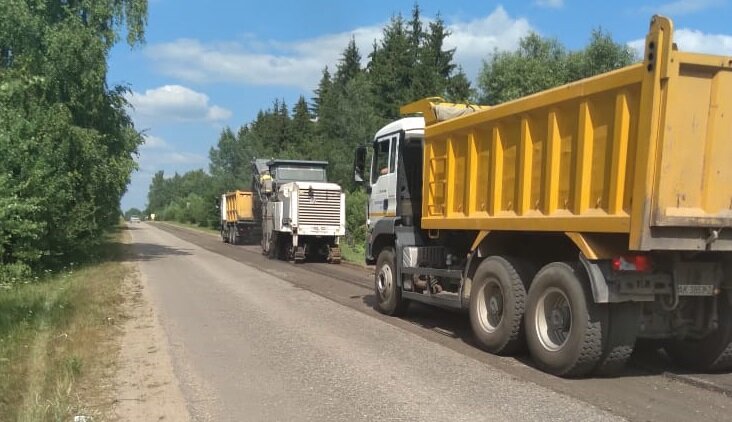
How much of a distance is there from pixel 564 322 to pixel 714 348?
64.5 inches

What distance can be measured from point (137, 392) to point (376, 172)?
21.3ft

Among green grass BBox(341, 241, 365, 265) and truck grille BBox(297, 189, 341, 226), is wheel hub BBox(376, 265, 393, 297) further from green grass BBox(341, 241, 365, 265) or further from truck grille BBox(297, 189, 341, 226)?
truck grille BBox(297, 189, 341, 226)

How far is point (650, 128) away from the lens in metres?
5.87

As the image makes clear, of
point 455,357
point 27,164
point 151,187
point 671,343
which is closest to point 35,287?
point 27,164

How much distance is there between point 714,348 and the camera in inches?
276

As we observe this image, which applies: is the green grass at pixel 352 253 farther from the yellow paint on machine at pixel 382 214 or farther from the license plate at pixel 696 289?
the license plate at pixel 696 289

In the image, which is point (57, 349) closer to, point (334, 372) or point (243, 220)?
point (334, 372)

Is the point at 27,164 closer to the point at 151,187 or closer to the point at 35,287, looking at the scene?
the point at 35,287

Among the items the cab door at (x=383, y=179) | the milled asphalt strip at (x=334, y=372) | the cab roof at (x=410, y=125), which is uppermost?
the cab roof at (x=410, y=125)

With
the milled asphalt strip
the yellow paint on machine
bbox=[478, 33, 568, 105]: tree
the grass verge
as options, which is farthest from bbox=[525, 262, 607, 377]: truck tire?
bbox=[478, 33, 568, 105]: tree

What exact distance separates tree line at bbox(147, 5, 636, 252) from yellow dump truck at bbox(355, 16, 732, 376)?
23.0m

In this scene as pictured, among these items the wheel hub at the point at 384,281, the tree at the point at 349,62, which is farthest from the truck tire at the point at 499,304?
the tree at the point at 349,62

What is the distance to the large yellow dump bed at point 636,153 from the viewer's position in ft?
19.3

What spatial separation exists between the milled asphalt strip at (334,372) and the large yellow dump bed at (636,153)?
1750mm
